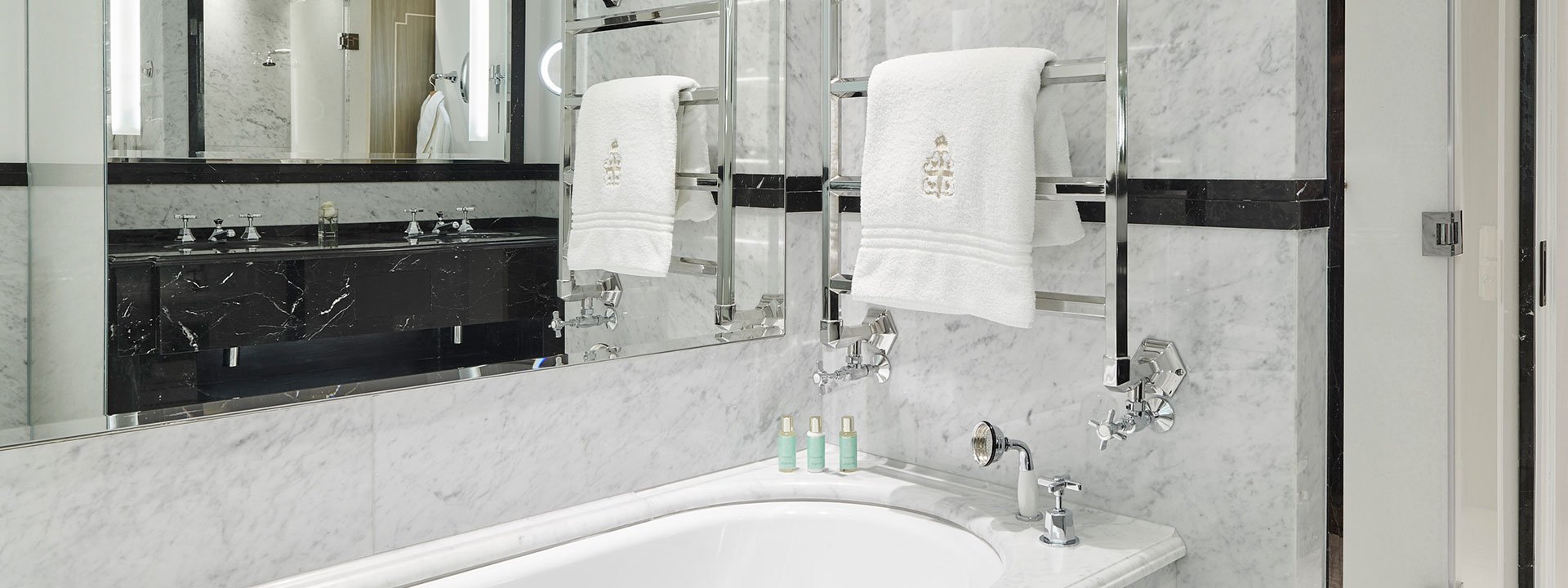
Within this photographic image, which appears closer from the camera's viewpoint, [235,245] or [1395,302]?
[235,245]

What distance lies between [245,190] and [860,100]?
109 centimetres

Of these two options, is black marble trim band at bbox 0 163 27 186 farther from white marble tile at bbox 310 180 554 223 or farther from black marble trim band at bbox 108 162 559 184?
white marble tile at bbox 310 180 554 223

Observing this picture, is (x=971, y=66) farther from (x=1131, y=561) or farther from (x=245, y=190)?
(x=245, y=190)

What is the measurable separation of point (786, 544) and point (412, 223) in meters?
0.79

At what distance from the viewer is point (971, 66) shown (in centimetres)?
155

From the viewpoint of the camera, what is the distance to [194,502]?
1264mm

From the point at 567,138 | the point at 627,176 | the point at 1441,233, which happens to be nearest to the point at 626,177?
the point at 627,176

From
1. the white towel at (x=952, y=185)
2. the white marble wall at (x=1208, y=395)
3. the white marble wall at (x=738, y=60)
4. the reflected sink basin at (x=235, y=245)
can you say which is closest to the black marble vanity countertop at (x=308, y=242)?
the reflected sink basin at (x=235, y=245)

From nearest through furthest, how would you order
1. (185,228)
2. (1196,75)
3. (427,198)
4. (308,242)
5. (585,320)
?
(185,228), (308,242), (427,198), (1196,75), (585,320)

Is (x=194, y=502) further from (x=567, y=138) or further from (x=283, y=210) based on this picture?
(x=567, y=138)

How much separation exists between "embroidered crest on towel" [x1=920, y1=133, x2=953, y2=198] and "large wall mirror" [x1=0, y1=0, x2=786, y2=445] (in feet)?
1.67

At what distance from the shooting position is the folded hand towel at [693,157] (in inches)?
70.9

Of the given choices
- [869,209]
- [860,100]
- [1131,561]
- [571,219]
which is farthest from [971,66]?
[1131,561]

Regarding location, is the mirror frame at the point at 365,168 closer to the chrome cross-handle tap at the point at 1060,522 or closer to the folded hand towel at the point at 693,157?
the folded hand towel at the point at 693,157
